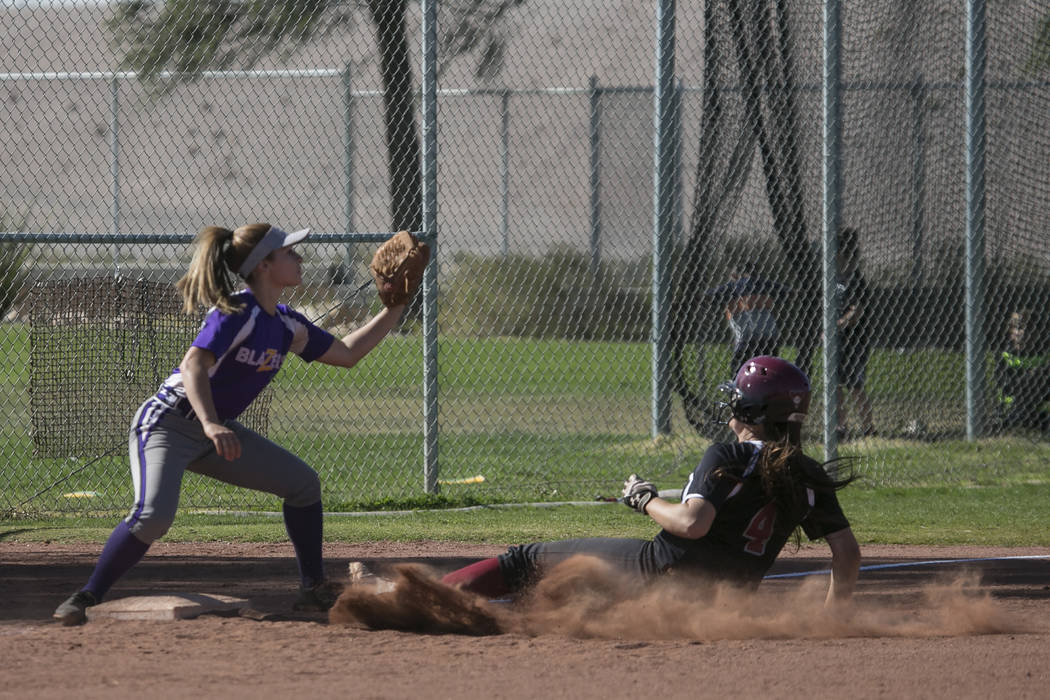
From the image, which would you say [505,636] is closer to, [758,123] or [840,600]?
[840,600]

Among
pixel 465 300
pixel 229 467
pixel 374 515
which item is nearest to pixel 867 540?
pixel 374 515

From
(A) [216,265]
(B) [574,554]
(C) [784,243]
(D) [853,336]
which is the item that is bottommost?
(B) [574,554]

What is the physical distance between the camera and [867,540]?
24.7 ft

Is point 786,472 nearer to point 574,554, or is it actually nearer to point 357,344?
point 574,554

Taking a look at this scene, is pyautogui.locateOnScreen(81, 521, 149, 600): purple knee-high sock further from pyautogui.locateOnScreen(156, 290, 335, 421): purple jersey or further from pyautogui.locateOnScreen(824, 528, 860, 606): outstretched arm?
pyautogui.locateOnScreen(824, 528, 860, 606): outstretched arm

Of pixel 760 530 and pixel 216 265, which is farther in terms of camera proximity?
pixel 216 265

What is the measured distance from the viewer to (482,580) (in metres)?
5.02

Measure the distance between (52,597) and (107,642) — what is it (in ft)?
3.56

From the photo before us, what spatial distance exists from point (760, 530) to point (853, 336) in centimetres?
625

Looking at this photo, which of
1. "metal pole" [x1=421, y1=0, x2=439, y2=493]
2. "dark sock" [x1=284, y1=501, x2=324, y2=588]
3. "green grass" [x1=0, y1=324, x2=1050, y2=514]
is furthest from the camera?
"green grass" [x1=0, y1=324, x2=1050, y2=514]

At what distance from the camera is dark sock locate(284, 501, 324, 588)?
5309 mm

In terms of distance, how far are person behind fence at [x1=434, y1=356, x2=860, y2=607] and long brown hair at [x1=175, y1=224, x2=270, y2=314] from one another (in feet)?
4.89

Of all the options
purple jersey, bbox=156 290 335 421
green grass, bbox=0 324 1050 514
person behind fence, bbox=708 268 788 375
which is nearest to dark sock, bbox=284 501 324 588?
purple jersey, bbox=156 290 335 421

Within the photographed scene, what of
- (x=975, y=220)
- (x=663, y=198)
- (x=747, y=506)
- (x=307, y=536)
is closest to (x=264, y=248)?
(x=307, y=536)
